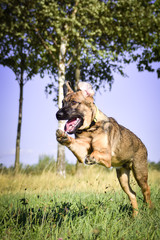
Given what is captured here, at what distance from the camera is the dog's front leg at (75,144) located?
3.28 meters

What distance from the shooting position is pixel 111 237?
350 cm

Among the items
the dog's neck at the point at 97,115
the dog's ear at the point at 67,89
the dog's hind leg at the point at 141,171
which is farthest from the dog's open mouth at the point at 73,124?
the dog's hind leg at the point at 141,171

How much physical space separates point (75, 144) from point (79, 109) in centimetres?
50

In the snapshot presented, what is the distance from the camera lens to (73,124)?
3.43 m

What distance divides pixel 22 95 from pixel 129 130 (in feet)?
35.1

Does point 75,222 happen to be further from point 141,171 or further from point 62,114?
point 62,114

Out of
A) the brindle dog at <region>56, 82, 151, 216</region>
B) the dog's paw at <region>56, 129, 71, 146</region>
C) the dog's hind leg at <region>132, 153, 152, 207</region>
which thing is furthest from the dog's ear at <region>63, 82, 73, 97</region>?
the dog's hind leg at <region>132, 153, 152, 207</region>

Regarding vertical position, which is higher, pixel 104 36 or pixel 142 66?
pixel 104 36

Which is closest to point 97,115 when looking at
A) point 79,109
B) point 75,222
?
point 79,109

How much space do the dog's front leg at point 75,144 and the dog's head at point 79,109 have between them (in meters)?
0.10

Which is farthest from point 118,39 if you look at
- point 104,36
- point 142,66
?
point 142,66

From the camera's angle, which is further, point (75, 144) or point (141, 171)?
point (141, 171)

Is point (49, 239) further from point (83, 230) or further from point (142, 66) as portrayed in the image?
point (142, 66)

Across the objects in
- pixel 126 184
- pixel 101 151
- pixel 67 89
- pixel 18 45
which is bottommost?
pixel 126 184
